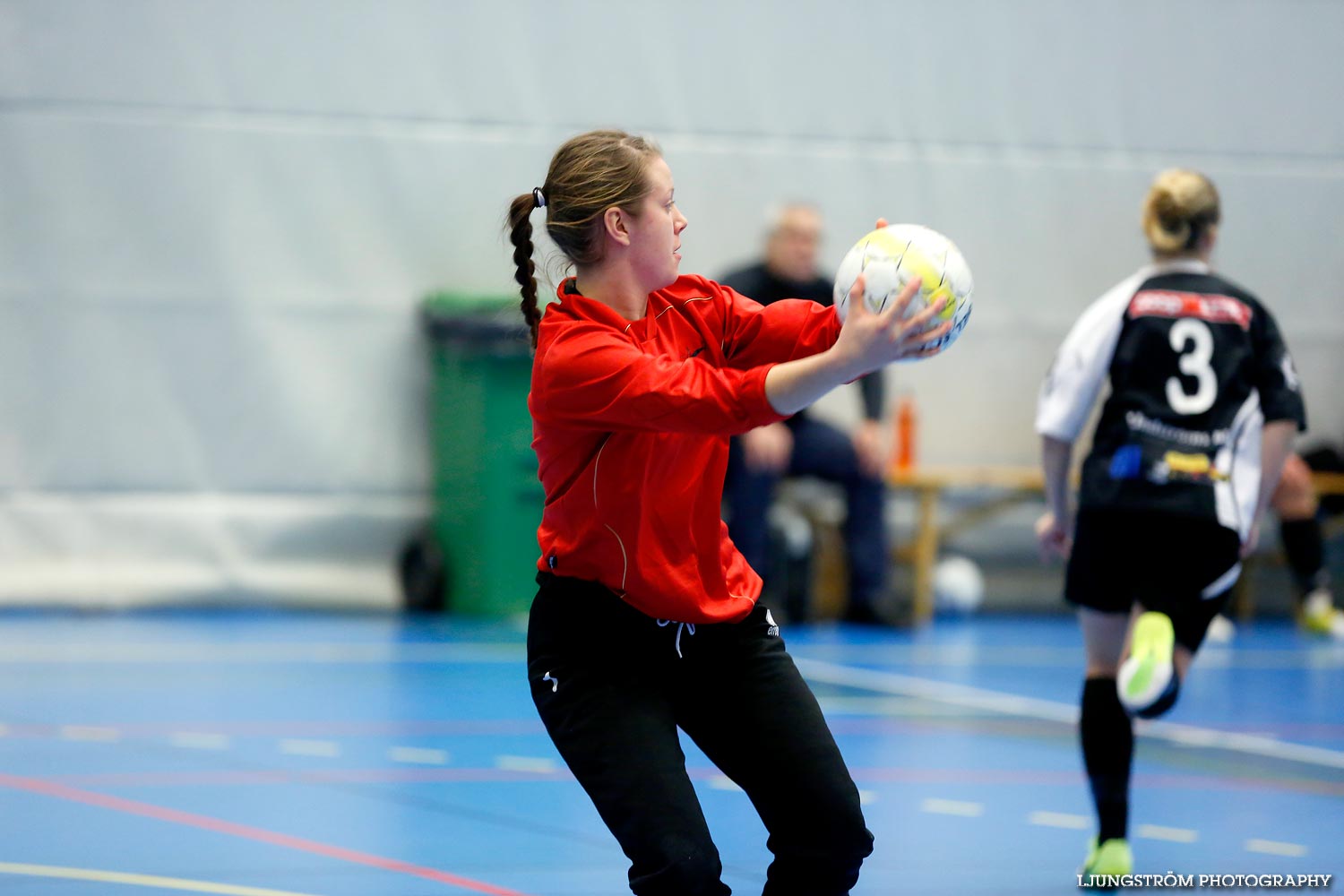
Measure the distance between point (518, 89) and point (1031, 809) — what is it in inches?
245

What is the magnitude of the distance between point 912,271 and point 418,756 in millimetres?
3441

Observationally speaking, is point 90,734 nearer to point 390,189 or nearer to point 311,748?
point 311,748

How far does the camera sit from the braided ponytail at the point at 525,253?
3178mm

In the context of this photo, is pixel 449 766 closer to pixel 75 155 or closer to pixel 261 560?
pixel 261 560

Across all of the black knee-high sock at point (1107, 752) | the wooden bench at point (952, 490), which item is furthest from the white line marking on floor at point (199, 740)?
the wooden bench at point (952, 490)

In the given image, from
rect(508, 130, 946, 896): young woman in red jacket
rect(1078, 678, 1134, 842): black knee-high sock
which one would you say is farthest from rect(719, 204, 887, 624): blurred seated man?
rect(508, 130, 946, 896): young woman in red jacket

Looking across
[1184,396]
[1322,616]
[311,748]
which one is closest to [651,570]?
[1184,396]

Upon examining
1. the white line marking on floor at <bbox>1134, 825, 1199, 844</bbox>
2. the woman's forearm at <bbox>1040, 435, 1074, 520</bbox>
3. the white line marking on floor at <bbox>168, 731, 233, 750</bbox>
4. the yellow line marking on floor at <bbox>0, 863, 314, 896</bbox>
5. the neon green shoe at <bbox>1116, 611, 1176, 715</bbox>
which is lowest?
the white line marking on floor at <bbox>168, 731, 233, 750</bbox>

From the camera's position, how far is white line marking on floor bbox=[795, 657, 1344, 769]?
244 inches

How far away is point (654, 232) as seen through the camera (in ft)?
10.1

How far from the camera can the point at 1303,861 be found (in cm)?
438

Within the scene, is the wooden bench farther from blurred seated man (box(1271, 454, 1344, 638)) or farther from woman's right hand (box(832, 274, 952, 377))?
woman's right hand (box(832, 274, 952, 377))

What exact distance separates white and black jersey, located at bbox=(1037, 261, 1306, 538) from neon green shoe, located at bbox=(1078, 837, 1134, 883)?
2.75 feet

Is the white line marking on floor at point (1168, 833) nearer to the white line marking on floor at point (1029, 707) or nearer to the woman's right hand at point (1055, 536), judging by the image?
the woman's right hand at point (1055, 536)
